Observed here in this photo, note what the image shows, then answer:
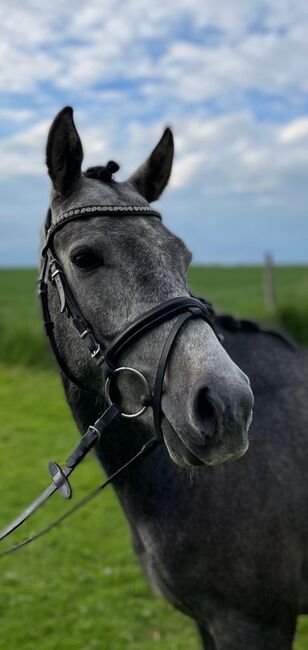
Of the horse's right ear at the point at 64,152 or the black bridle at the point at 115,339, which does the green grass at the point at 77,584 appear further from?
the horse's right ear at the point at 64,152

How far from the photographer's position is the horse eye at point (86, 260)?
2.78 metres

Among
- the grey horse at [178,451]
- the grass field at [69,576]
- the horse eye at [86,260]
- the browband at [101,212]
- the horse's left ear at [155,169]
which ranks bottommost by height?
the grass field at [69,576]

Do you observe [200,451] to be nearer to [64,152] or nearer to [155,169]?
[64,152]

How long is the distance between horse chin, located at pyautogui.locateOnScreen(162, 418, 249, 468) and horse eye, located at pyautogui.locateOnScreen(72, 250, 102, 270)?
75 cm

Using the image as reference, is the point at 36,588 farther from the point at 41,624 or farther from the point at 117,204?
the point at 117,204

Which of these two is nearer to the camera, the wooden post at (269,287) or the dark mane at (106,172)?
the dark mane at (106,172)

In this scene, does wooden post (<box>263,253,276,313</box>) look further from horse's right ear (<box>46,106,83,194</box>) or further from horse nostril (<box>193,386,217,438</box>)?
horse nostril (<box>193,386,217,438</box>)

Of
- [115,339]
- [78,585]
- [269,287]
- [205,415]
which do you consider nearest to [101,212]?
[115,339]

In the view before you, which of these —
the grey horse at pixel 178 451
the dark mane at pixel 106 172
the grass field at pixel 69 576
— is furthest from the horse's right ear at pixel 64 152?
the grass field at pixel 69 576

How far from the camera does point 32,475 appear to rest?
31.7 ft

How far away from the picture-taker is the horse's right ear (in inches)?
117

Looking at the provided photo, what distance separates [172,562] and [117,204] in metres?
1.87

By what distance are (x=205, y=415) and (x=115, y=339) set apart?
562 mm

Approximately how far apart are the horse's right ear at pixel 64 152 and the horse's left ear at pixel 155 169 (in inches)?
16.5
